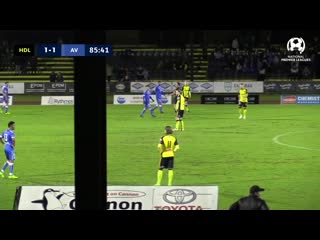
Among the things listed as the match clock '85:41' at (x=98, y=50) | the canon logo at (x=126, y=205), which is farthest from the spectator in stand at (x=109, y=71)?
the match clock '85:41' at (x=98, y=50)

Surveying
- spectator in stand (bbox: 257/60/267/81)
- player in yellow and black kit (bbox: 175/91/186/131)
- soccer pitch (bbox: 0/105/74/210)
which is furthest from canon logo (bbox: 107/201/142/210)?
spectator in stand (bbox: 257/60/267/81)

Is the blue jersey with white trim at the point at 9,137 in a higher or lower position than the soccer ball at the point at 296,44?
lower

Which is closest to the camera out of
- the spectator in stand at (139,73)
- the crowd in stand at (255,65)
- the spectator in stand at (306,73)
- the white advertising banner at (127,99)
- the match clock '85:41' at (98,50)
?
the match clock '85:41' at (98,50)

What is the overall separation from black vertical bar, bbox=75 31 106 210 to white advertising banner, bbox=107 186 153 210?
4.37 metres

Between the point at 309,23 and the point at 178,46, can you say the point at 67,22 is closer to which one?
the point at 309,23

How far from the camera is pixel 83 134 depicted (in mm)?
7293

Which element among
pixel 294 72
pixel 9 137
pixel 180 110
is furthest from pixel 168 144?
pixel 294 72

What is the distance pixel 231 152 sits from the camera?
70.2 feet

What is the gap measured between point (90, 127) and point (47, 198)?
475 cm

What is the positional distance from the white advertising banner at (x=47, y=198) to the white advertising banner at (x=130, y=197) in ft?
2.32

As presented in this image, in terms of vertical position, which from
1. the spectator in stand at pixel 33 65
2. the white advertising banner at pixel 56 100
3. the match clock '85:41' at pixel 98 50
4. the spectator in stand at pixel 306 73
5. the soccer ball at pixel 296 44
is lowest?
→ the white advertising banner at pixel 56 100

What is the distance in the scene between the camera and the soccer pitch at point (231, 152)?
16250 millimetres

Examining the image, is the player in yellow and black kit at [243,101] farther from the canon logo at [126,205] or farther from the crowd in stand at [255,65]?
the canon logo at [126,205]

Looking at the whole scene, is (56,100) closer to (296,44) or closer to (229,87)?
(229,87)
